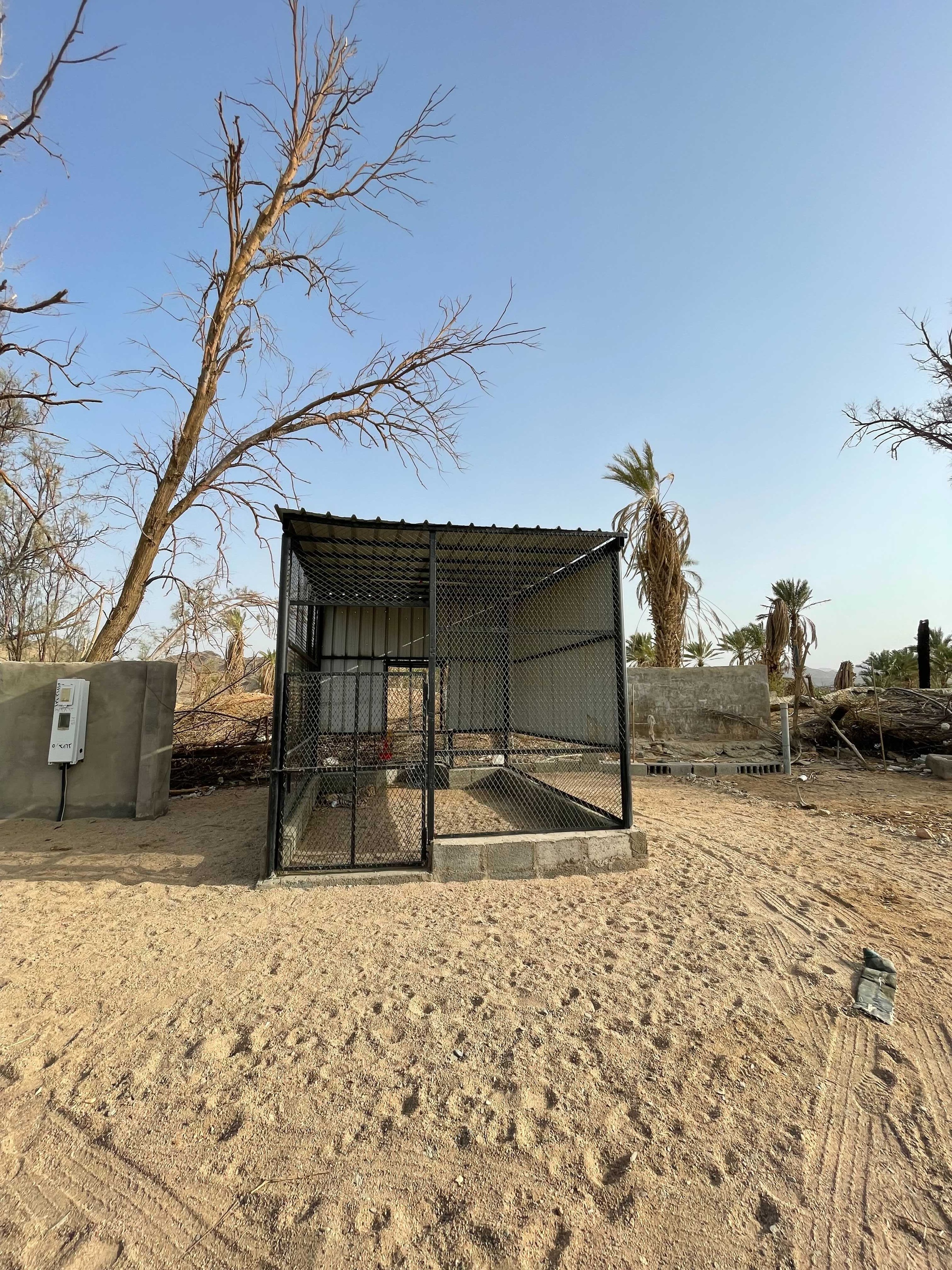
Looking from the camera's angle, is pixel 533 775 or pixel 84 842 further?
pixel 533 775

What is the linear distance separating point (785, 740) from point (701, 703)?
1.99 m

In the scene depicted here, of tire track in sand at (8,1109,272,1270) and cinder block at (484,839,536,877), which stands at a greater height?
cinder block at (484,839,536,877)

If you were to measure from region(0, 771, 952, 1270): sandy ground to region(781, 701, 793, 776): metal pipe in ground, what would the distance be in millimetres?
4546

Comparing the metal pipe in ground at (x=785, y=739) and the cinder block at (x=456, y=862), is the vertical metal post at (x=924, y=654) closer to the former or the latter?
the metal pipe in ground at (x=785, y=739)

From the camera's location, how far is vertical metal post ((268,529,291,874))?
4965mm

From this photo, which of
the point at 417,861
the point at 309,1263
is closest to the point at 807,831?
the point at 417,861

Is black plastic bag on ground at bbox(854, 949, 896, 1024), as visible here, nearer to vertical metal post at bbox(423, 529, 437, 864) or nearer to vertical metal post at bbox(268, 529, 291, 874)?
vertical metal post at bbox(423, 529, 437, 864)

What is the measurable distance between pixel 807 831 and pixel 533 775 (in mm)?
3748

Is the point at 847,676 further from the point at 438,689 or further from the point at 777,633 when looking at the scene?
the point at 438,689

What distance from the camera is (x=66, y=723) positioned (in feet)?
23.4

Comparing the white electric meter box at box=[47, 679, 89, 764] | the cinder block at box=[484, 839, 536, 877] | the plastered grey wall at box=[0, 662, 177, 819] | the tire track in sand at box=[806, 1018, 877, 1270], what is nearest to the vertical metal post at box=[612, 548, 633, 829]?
the cinder block at box=[484, 839, 536, 877]

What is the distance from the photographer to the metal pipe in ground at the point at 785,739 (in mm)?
9414

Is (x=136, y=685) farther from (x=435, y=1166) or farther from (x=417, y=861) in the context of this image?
(x=435, y=1166)

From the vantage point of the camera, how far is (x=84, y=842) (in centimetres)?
638
